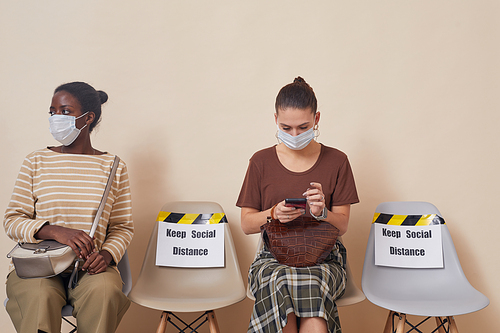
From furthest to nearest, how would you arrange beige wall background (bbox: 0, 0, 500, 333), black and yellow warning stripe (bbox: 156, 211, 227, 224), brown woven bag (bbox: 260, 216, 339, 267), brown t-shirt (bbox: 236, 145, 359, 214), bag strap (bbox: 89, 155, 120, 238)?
beige wall background (bbox: 0, 0, 500, 333) → black and yellow warning stripe (bbox: 156, 211, 227, 224) → brown t-shirt (bbox: 236, 145, 359, 214) → bag strap (bbox: 89, 155, 120, 238) → brown woven bag (bbox: 260, 216, 339, 267)

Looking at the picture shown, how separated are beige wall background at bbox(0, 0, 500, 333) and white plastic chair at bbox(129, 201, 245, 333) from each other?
29 cm

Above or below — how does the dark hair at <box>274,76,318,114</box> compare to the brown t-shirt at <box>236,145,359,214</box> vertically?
above

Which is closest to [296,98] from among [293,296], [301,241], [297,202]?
[297,202]

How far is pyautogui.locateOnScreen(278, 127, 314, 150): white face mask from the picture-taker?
5.83 feet

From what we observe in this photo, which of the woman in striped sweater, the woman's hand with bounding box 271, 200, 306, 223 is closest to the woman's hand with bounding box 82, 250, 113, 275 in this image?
the woman in striped sweater

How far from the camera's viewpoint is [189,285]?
2.04m

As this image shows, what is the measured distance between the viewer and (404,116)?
93.4 inches

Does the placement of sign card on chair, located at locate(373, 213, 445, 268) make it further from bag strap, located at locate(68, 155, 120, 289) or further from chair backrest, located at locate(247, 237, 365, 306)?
bag strap, located at locate(68, 155, 120, 289)

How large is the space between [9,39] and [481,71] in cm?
288

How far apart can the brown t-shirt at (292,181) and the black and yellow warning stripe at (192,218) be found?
303 mm

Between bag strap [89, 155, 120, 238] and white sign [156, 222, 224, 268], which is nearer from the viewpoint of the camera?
bag strap [89, 155, 120, 238]

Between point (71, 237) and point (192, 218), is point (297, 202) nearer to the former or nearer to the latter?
point (192, 218)

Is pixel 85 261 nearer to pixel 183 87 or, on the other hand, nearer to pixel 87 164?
pixel 87 164

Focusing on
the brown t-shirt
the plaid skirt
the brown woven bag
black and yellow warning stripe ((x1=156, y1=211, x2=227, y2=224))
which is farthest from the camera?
black and yellow warning stripe ((x1=156, y1=211, x2=227, y2=224))
